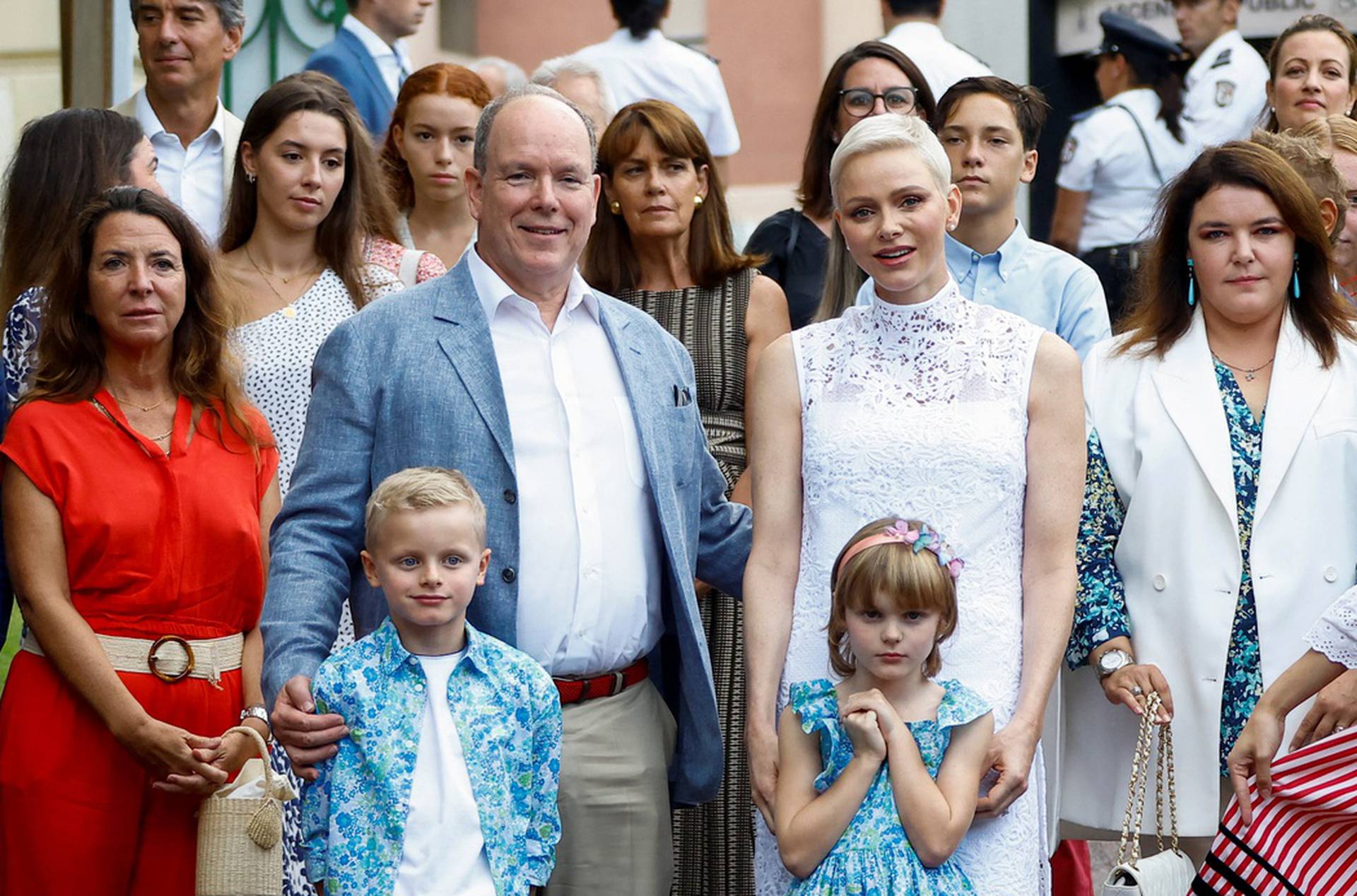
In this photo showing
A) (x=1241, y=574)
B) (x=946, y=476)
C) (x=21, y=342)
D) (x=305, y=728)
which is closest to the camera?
(x=305, y=728)

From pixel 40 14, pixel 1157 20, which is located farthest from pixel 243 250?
pixel 1157 20

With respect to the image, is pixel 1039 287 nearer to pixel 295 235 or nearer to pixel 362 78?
pixel 295 235

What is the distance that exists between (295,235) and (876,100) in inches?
73.6

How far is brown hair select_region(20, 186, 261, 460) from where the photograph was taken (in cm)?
499

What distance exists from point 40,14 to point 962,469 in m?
6.52

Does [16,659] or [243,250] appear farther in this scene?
[243,250]

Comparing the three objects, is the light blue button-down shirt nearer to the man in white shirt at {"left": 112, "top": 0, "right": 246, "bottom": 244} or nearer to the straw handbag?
the man in white shirt at {"left": 112, "top": 0, "right": 246, "bottom": 244}

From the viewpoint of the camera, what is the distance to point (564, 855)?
4363mm

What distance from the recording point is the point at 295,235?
232 inches

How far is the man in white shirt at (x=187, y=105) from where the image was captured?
6762 mm

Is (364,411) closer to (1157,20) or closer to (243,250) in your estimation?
(243,250)

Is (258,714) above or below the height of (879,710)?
below

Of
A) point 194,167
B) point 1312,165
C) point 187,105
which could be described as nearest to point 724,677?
point 1312,165

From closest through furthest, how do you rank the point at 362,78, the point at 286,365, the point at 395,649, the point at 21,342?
the point at 395,649, the point at 21,342, the point at 286,365, the point at 362,78
